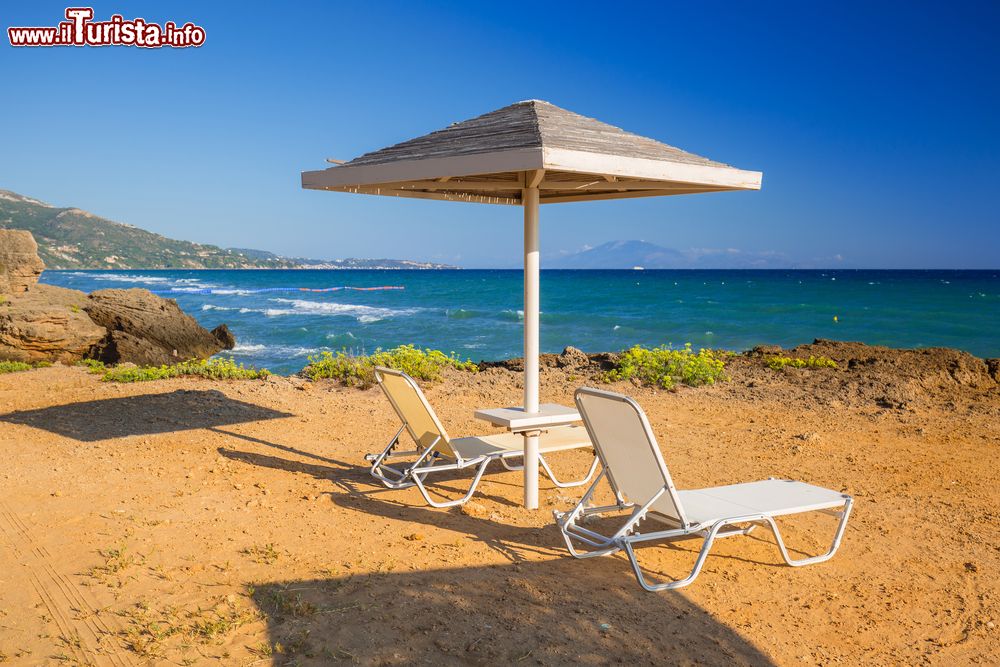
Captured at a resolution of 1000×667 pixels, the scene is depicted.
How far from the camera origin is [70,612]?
10.7 ft

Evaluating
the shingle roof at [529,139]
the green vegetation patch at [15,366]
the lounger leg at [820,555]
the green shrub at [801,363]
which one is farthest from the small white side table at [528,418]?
the green vegetation patch at [15,366]

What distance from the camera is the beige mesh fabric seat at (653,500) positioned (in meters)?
3.61

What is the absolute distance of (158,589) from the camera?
350 centimetres

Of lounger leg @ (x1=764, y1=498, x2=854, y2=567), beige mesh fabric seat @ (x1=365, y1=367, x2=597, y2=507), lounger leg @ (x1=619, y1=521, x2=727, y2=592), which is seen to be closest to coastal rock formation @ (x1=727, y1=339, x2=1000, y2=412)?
beige mesh fabric seat @ (x1=365, y1=367, x2=597, y2=507)

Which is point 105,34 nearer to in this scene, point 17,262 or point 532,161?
point 17,262

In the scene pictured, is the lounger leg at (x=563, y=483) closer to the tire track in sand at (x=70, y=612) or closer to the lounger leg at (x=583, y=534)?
the lounger leg at (x=583, y=534)

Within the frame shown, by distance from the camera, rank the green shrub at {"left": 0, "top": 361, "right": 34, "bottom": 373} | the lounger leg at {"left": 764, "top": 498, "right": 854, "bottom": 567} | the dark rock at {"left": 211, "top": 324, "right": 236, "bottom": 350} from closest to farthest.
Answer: the lounger leg at {"left": 764, "top": 498, "right": 854, "bottom": 567} → the green shrub at {"left": 0, "top": 361, "right": 34, "bottom": 373} → the dark rock at {"left": 211, "top": 324, "right": 236, "bottom": 350}

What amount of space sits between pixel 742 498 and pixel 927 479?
258 cm

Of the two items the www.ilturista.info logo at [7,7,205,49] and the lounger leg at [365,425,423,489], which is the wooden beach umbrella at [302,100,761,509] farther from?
the www.ilturista.info logo at [7,7,205,49]

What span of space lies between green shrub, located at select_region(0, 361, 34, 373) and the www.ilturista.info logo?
572 cm

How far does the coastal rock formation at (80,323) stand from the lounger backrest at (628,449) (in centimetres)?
1159

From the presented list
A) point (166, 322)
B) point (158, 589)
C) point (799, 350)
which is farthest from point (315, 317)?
point (158, 589)

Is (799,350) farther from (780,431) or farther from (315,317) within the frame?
(315,317)

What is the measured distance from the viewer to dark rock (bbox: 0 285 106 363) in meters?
12.1
